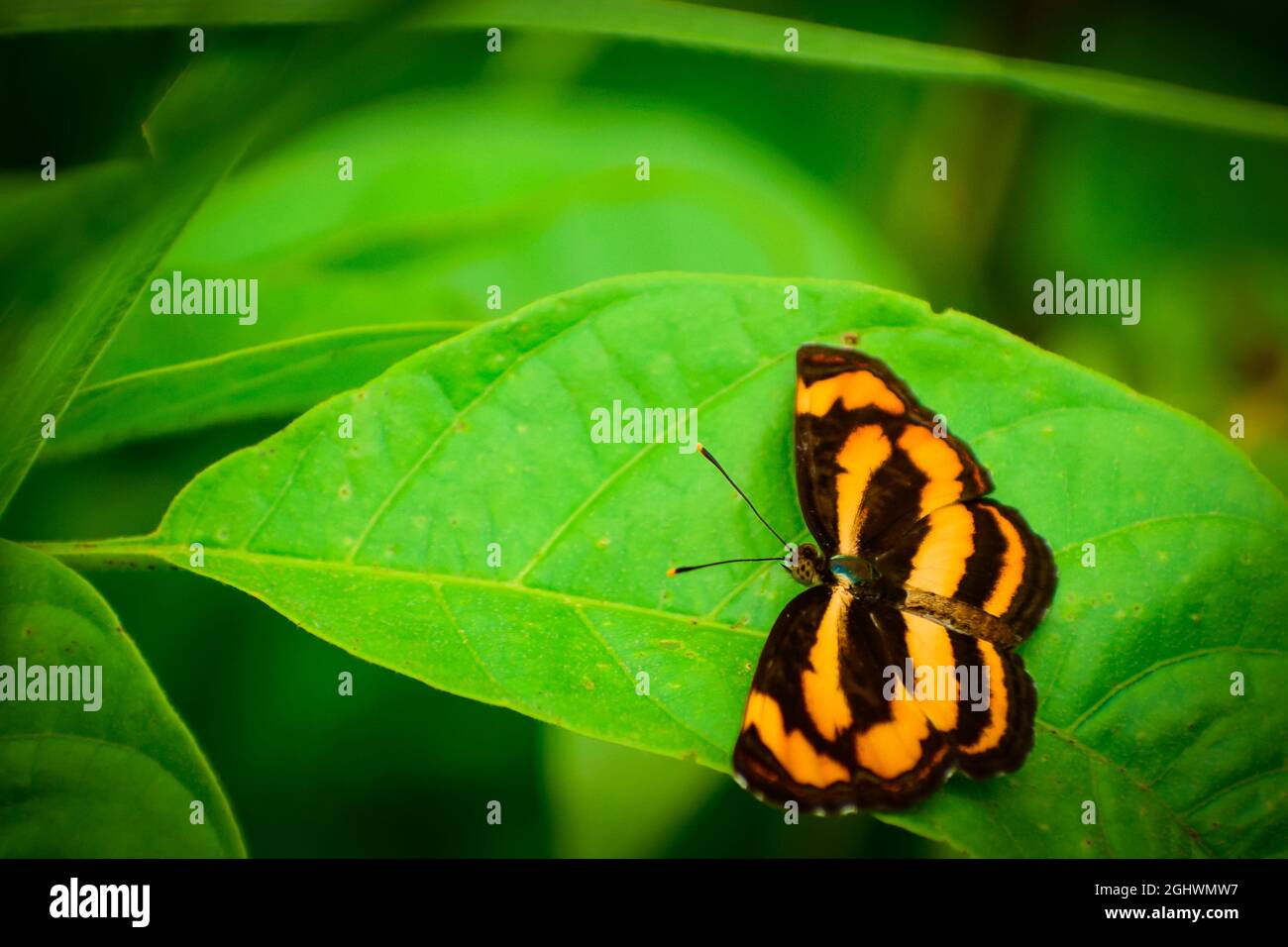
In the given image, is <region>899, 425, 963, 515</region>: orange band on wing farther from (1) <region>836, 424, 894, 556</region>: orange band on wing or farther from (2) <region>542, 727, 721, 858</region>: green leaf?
(2) <region>542, 727, 721, 858</region>: green leaf

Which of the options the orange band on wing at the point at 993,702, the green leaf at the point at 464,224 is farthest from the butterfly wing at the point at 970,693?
the green leaf at the point at 464,224

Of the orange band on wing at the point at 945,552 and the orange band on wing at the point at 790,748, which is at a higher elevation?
the orange band on wing at the point at 945,552

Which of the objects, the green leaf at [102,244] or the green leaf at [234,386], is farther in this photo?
the green leaf at [234,386]

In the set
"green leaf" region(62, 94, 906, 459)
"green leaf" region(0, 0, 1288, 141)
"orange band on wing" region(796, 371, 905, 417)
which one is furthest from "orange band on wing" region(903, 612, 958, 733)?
"green leaf" region(0, 0, 1288, 141)

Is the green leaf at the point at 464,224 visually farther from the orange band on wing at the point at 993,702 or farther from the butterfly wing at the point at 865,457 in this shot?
the orange band on wing at the point at 993,702

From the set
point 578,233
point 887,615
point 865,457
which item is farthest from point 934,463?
point 578,233
